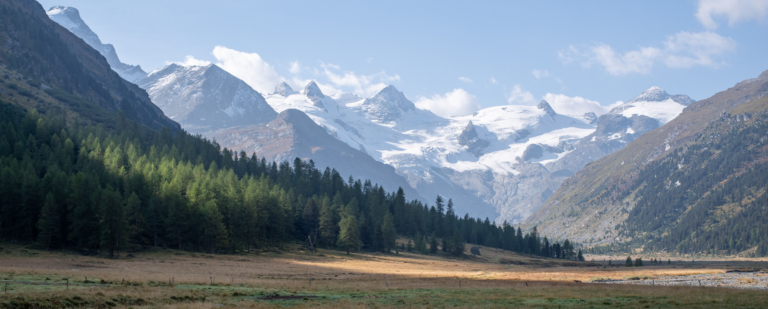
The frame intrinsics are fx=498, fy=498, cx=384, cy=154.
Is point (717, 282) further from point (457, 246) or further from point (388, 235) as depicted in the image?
point (457, 246)

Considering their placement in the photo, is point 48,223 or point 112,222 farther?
point 112,222

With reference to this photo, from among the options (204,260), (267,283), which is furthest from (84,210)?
(267,283)

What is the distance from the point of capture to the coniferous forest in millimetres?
87750

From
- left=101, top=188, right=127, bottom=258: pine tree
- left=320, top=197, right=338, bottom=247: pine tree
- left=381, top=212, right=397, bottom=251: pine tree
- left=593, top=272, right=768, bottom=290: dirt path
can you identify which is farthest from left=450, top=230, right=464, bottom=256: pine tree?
left=101, top=188, right=127, bottom=258: pine tree

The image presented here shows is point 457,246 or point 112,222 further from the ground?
point 112,222

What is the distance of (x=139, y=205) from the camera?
9925cm

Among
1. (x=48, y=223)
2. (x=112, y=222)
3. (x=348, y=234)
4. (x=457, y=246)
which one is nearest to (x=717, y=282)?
(x=348, y=234)

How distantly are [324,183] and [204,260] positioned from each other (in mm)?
100281

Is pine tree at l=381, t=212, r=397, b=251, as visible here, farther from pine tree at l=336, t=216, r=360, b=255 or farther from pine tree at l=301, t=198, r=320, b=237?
pine tree at l=301, t=198, r=320, b=237

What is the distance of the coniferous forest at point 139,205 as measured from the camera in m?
87.8

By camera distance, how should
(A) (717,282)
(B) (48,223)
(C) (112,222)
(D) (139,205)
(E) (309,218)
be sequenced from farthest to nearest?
(E) (309,218) < (D) (139,205) < (C) (112,222) < (B) (48,223) < (A) (717,282)

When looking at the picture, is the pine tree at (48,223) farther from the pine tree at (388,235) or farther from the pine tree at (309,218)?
the pine tree at (388,235)

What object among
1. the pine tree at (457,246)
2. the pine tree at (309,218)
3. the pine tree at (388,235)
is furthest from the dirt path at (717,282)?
the pine tree at (457,246)

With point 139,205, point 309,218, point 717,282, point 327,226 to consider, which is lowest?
point 717,282
